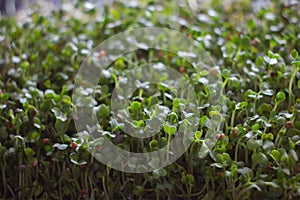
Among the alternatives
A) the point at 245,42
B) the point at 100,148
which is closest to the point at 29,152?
the point at 100,148

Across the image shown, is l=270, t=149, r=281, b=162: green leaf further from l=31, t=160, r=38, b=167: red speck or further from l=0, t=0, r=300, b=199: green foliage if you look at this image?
l=31, t=160, r=38, b=167: red speck

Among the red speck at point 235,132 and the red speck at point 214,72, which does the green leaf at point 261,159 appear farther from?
the red speck at point 214,72

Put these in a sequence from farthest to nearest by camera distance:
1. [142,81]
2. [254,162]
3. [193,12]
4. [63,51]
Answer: [193,12] < [63,51] < [142,81] < [254,162]

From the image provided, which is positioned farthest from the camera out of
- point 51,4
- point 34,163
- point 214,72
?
point 51,4

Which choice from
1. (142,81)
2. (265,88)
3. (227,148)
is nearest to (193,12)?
(142,81)

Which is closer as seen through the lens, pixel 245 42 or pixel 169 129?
pixel 169 129

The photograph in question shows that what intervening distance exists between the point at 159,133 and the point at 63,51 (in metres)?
0.48

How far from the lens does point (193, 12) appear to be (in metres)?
1.59

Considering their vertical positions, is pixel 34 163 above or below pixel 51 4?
below

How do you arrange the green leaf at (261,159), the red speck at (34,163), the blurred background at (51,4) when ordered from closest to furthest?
the green leaf at (261,159), the red speck at (34,163), the blurred background at (51,4)

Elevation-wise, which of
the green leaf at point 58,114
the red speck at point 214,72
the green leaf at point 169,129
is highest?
the green leaf at point 169,129

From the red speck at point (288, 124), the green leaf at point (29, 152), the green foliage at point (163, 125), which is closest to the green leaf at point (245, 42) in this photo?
the green foliage at point (163, 125)

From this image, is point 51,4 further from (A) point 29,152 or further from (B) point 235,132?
(B) point 235,132

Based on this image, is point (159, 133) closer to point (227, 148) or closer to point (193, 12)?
point (227, 148)
